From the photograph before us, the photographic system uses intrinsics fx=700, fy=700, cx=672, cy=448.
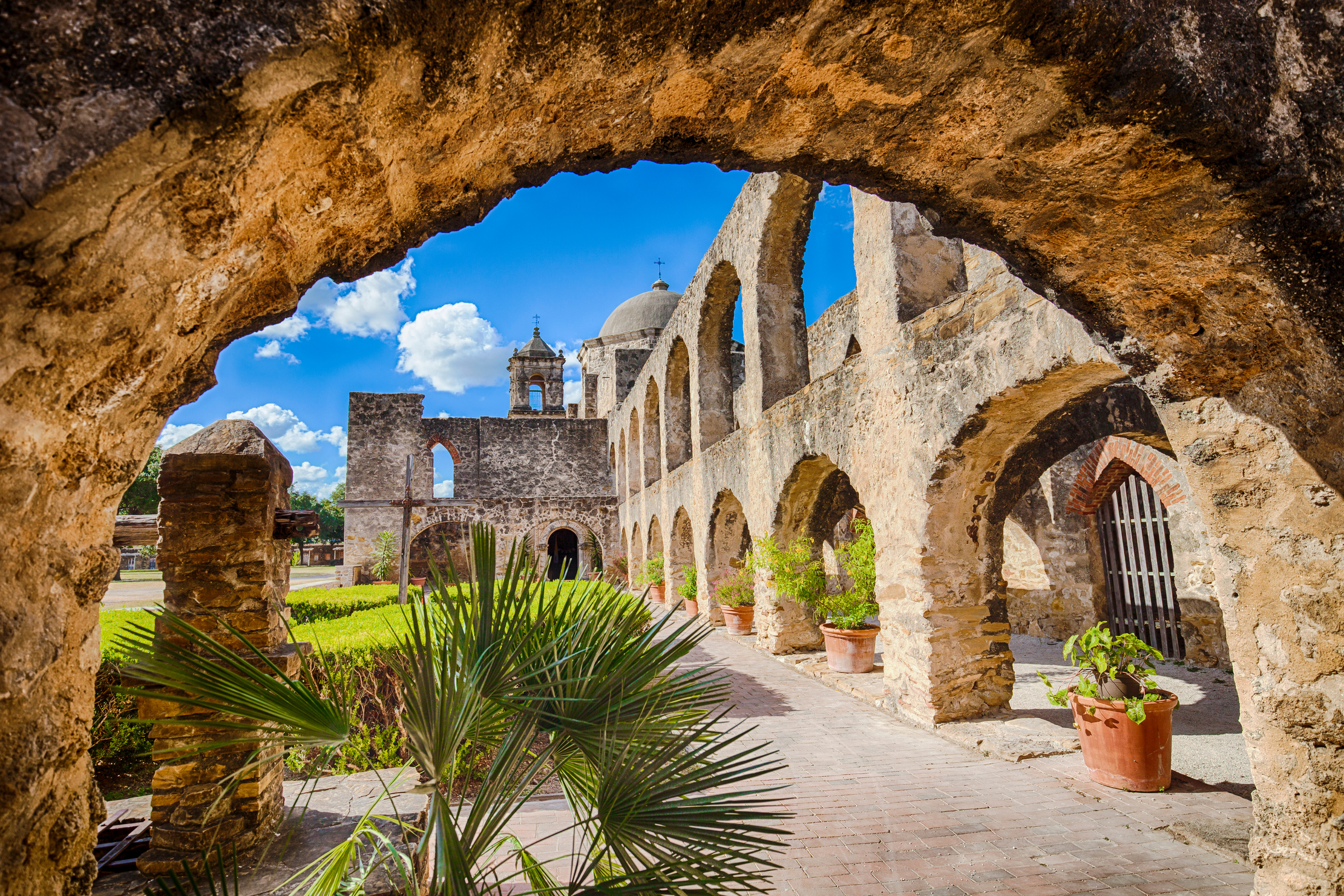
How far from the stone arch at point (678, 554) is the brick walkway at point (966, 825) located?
8.35 meters

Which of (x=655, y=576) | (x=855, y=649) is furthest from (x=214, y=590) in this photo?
(x=655, y=576)

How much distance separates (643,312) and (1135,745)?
27.8m

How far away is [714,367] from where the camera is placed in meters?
11.3

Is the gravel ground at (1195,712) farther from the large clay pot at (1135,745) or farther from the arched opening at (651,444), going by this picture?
the arched opening at (651,444)

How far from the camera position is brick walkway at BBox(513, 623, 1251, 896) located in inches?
117

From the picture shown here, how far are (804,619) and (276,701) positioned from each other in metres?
7.45

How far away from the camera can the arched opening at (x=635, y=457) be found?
59.4 ft

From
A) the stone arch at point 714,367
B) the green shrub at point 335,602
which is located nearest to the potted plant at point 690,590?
the stone arch at point 714,367

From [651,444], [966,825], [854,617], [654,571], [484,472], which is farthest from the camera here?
[484,472]

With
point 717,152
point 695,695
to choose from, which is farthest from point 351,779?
point 717,152

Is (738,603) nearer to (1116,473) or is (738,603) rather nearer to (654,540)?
(1116,473)

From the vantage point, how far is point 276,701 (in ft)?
5.46

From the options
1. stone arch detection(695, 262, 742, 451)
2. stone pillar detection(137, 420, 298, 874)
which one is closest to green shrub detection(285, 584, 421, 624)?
stone arch detection(695, 262, 742, 451)

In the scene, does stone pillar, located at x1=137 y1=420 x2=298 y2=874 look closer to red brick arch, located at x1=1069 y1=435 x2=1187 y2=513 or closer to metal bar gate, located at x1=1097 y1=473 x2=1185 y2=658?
red brick arch, located at x1=1069 y1=435 x2=1187 y2=513
